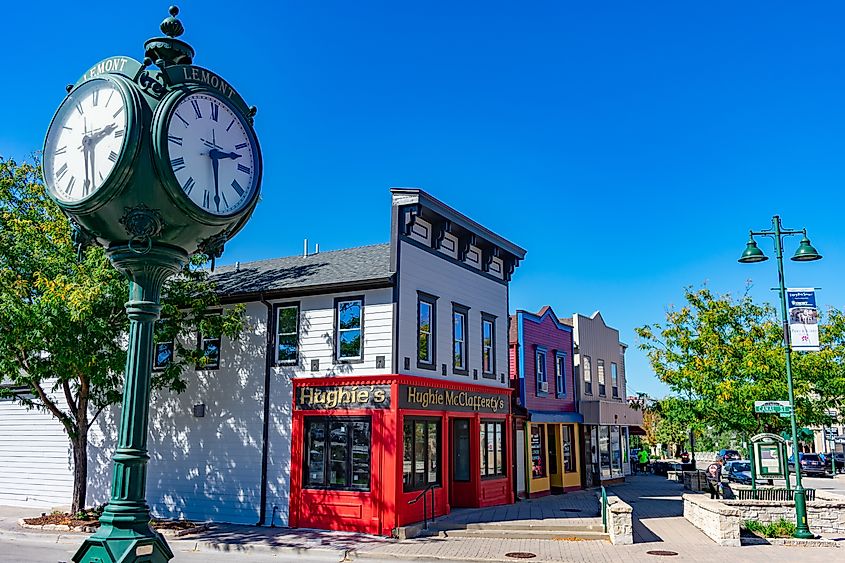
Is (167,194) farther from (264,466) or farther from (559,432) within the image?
(559,432)

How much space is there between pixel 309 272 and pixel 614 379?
2038 cm

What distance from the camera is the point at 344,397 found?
1953 cm

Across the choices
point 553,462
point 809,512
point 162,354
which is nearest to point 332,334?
point 162,354

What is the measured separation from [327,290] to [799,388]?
14.3 meters

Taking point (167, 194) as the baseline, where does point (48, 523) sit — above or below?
below

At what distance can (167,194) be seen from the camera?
4.68 metres

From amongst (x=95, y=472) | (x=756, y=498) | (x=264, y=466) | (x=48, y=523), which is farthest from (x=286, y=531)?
(x=756, y=498)

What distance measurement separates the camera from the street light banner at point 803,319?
17438 millimetres

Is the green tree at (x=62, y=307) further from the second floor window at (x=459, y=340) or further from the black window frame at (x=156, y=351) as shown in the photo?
the second floor window at (x=459, y=340)

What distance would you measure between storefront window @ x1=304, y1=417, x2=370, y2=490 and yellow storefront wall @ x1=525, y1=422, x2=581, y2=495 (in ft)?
33.8

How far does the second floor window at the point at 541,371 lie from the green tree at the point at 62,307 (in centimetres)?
1337

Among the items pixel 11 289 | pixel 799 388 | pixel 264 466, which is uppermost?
pixel 11 289

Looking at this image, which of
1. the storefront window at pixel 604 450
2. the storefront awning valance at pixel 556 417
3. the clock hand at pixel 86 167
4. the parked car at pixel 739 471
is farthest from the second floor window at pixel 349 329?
the parked car at pixel 739 471

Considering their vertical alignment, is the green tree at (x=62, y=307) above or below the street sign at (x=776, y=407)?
above
